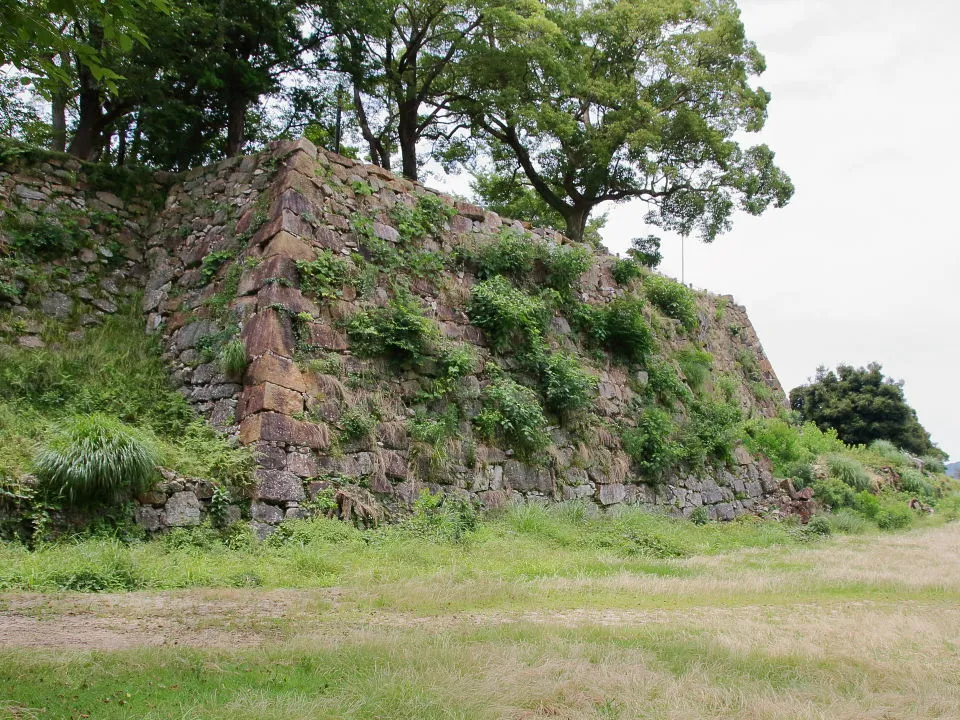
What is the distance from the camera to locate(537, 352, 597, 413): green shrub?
1111cm

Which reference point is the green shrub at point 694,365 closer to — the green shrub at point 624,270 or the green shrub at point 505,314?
the green shrub at point 624,270

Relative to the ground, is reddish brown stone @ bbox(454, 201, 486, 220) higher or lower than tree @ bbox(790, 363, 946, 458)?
higher

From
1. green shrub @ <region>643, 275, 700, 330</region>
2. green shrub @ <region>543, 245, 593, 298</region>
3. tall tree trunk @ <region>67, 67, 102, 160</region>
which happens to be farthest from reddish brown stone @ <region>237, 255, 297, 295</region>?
green shrub @ <region>643, 275, 700, 330</region>

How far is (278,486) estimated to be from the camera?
7.85 m

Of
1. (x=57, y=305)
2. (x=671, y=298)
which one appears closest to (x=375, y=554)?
(x=57, y=305)

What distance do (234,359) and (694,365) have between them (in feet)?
31.6

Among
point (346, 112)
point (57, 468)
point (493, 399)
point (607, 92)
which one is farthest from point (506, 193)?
point (57, 468)

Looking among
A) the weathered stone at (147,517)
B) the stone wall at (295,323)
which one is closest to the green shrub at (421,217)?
the stone wall at (295,323)

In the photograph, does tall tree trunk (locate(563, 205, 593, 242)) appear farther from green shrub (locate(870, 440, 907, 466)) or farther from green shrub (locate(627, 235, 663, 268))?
green shrub (locate(870, 440, 907, 466))

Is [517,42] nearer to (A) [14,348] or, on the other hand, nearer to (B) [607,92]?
(B) [607,92]

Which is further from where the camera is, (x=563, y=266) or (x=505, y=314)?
(x=563, y=266)

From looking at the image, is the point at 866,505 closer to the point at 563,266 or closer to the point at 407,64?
the point at 563,266

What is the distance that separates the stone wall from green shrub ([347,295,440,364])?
15cm

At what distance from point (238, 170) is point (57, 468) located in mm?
5365
